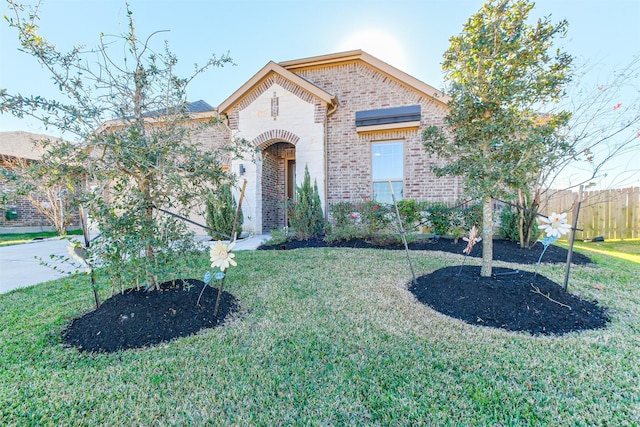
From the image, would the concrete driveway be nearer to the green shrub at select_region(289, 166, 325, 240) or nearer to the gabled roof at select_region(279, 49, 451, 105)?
the green shrub at select_region(289, 166, 325, 240)

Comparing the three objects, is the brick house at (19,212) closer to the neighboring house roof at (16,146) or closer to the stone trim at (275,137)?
the neighboring house roof at (16,146)

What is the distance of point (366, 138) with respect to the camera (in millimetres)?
8328

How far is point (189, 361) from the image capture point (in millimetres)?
2076

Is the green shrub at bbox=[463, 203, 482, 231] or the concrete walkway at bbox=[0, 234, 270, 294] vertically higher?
the green shrub at bbox=[463, 203, 482, 231]

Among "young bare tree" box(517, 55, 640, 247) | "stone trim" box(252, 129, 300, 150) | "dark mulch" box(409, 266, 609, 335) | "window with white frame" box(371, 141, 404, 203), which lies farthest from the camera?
"stone trim" box(252, 129, 300, 150)

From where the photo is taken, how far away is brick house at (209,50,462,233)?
797 centimetres

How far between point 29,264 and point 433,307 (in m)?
7.43

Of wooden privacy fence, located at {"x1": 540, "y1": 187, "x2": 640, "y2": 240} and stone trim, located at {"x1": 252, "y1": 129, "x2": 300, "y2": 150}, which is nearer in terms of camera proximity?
stone trim, located at {"x1": 252, "y1": 129, "x2": 300, "y2": 150}

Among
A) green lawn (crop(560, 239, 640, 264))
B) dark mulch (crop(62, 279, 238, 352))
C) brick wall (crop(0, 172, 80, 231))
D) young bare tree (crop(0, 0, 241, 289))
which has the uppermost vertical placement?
young bare tree (crop(0, 0, 241, 289))

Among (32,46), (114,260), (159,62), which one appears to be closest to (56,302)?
(114,260)

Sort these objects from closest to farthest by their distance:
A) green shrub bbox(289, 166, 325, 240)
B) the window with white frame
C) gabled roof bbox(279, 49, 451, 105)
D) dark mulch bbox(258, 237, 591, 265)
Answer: dark mulch bbox(258, 237, 591, 265) < green shrub bbox(289, 166, 325, 240) < gabled roof bbox(279, 49, 451, 105) < the window with white frame

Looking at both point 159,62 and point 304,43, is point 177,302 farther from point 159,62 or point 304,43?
point 304,43

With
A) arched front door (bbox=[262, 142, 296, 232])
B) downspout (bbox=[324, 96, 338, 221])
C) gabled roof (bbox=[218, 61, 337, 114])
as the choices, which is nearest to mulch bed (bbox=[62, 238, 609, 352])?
downspout (bbox=[324, 96, 338, 221])

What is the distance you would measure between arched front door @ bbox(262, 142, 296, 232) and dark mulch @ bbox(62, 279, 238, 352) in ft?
20.3
